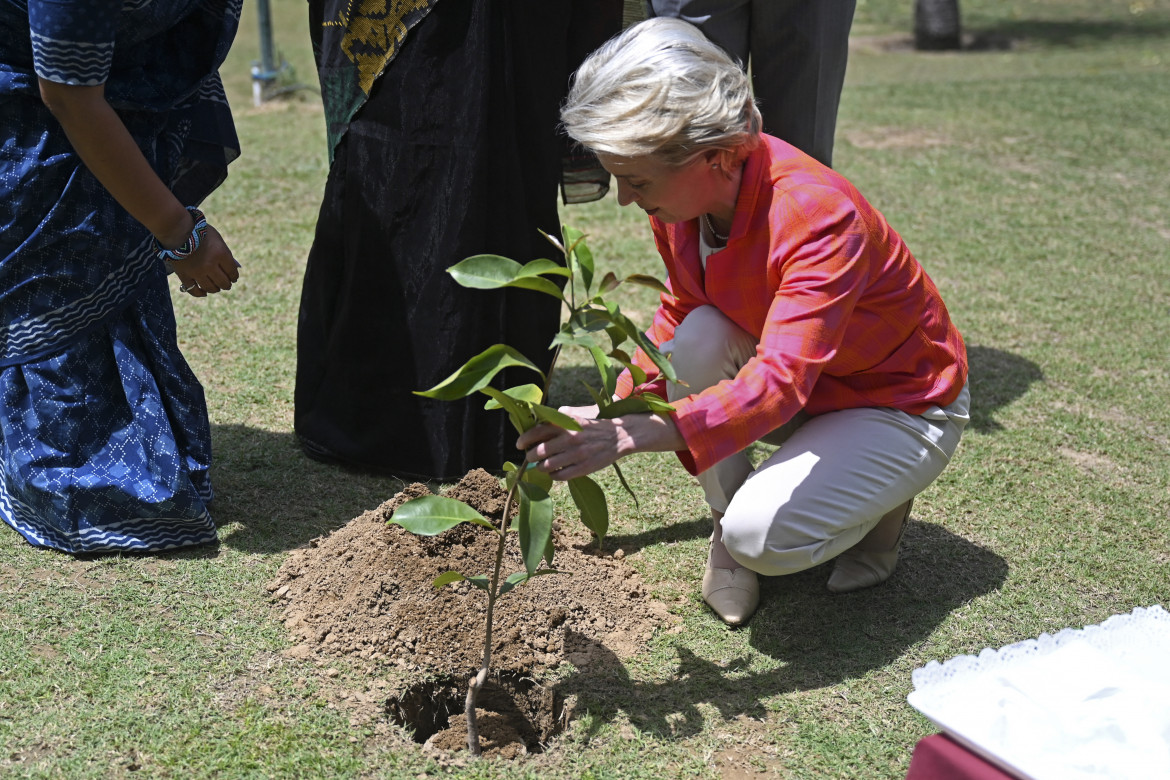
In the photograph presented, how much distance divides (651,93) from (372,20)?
43.5 inches

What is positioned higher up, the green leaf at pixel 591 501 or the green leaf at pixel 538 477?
the green leaf at pixel 538 477

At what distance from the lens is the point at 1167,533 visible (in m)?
2.86

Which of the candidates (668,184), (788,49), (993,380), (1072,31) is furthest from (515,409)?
(1072,31)

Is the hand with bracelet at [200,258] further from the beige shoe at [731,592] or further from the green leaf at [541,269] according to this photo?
the beige shoe at [731,592]

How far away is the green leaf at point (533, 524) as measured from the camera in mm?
1903

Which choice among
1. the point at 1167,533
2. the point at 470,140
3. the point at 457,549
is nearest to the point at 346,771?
the point at 457,549

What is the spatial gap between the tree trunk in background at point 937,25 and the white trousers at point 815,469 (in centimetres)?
941

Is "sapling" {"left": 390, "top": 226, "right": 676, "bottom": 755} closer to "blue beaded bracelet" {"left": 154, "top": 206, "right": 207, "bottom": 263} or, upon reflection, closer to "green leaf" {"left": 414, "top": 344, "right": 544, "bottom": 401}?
"green leaf" {"left": 414, "top": 344, "right": 544, "bottom": 401}

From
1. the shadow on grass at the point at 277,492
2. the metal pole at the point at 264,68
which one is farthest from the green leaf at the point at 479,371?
the metal pole at the point at 264,68

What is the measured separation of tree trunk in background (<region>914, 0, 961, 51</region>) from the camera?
1080 centimetres

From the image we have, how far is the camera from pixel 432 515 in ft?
6.50

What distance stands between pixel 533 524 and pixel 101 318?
1307 mm

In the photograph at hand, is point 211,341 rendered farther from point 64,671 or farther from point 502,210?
point 64,671

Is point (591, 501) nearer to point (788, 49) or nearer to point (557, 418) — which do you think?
point (557, 418)
